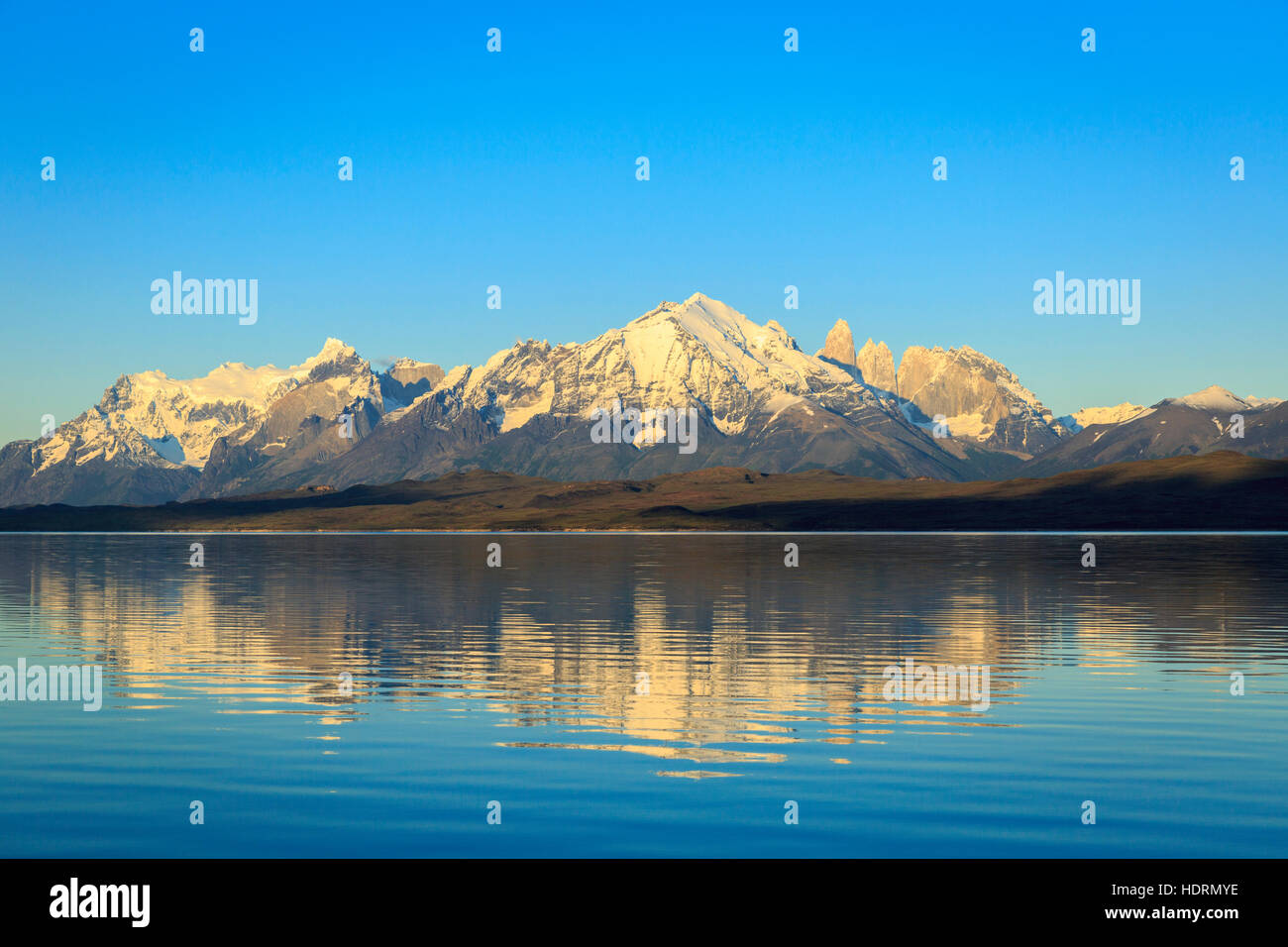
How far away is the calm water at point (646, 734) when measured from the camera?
2367 centimetres

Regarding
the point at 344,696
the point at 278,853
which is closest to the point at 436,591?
the point at 344,696

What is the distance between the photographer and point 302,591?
96.9 m

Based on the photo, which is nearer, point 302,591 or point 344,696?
point 344,696

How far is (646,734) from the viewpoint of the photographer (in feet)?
112

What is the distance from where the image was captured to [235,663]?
50438 millimetres

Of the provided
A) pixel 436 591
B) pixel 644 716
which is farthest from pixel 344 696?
pixel 436 591

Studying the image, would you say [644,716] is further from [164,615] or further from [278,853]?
[164,615]

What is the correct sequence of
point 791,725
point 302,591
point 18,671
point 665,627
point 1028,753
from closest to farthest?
1. point 1028,753
2. point 791,725
3. point 18,671
4. point 665,627
5. point 302,591

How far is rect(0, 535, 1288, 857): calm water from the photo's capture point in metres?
23.7

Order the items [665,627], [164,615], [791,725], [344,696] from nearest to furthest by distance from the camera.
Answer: [791,725] → [344,696] → [665,627] → [164,615]

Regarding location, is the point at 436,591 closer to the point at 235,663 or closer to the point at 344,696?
the point at 235,663
